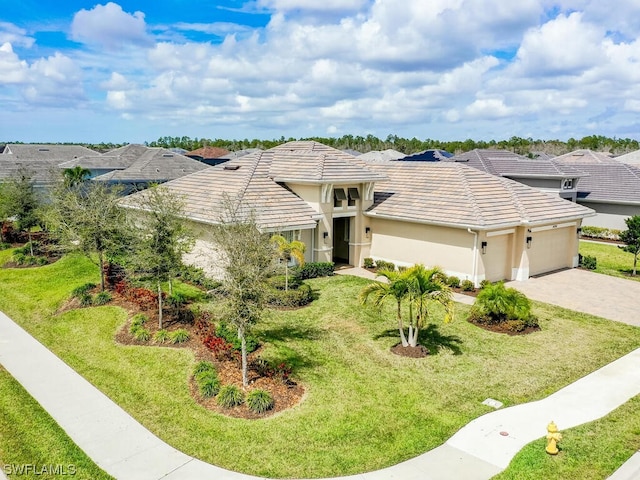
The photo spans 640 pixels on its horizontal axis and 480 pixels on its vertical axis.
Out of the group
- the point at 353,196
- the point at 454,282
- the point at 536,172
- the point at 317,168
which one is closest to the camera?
the point at 454,282

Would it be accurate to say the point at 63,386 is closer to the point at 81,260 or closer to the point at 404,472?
the point at 404,472

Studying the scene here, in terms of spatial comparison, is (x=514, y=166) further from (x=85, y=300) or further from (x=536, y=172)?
(x=85, y=300)

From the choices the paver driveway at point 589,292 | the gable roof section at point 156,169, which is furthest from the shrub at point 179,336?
the gable roof section at point 156,169

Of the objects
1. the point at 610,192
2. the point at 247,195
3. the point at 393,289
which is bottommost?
the point at 393,289

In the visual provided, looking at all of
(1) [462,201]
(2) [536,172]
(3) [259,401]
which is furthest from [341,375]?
(2) [536,172]

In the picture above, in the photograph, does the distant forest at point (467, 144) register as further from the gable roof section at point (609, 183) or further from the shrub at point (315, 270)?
the shrub at point (315, 270)

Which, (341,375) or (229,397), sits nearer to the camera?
(229,397)
